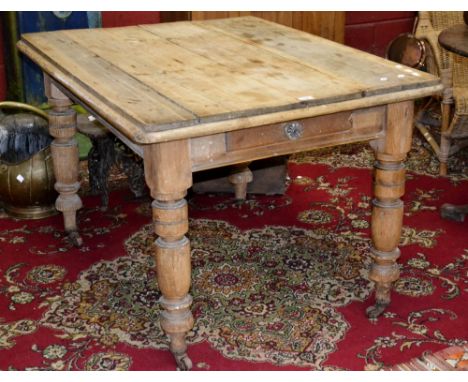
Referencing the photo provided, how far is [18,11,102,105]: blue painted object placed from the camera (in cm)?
475

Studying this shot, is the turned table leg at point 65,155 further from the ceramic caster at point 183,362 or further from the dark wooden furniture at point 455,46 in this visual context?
the dark wooden furniture at point 455,46

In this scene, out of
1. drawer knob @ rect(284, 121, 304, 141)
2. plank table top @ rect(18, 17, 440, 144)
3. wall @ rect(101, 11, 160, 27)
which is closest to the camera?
plank table top @ rect(18, 17, 440, 144)

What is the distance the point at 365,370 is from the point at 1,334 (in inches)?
49.7

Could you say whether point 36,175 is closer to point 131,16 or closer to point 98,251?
point 98,251

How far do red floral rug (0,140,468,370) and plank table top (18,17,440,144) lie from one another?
0.79 metres

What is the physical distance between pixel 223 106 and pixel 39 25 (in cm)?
275

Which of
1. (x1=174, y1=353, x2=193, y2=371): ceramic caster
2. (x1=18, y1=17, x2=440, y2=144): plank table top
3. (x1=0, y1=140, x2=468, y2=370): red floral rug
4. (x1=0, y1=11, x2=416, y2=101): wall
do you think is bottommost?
(x1=0, y1=140, x2=468, y2=370): red floral rug

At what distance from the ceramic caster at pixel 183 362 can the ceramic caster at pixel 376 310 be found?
2.30 ft

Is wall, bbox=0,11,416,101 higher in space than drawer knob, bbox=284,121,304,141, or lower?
lower

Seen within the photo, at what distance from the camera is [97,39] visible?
330cm

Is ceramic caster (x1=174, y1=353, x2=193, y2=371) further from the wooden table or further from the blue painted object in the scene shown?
the blue painted object

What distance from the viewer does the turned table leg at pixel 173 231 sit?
→ 236cm

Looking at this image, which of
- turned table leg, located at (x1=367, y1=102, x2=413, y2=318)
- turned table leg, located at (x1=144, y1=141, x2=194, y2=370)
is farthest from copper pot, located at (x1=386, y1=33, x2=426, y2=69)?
turned table leg, located at (x1=144, y1=141, x2=194, y2=370)

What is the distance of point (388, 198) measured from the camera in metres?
2.81
